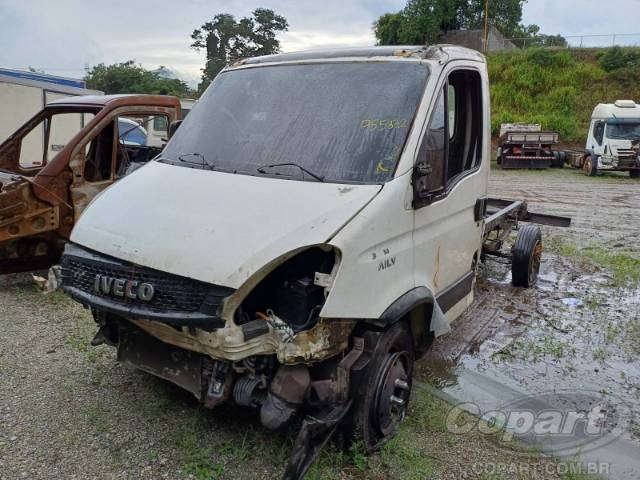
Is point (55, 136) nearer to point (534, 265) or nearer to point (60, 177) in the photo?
point (60, 177)

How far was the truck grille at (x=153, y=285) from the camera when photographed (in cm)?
254

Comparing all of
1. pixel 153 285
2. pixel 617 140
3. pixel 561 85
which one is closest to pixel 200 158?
pixel 153 285

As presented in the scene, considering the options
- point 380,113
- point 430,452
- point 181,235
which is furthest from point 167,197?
point 430,452

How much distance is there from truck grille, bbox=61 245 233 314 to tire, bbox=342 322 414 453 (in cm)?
99

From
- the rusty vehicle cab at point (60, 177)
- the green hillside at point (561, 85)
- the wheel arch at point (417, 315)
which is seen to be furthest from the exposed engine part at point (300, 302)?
the green hillside at point (561, 85)

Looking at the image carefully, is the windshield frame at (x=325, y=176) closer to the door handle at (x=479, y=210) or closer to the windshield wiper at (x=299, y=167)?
the windshield wiper at (x=299, y=167)

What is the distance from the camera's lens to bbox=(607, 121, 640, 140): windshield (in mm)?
21266

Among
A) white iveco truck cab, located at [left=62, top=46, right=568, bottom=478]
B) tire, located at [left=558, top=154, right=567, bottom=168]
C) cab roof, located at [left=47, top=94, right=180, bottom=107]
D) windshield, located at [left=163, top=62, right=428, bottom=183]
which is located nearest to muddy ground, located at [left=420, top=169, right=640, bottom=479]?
white iveco truck cab, located at [left=62, top=46, right=568, bottom=478]

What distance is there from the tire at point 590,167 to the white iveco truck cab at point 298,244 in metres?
20.6

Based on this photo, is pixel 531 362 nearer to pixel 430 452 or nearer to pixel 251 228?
pixel 430 452

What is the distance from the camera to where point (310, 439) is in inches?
107

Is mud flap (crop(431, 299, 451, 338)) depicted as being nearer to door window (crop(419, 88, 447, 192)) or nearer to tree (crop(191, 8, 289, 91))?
door window (crop(419, 88, 447, 192))

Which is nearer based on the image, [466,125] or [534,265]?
[466,125]

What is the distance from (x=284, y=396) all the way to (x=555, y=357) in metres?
2.97
